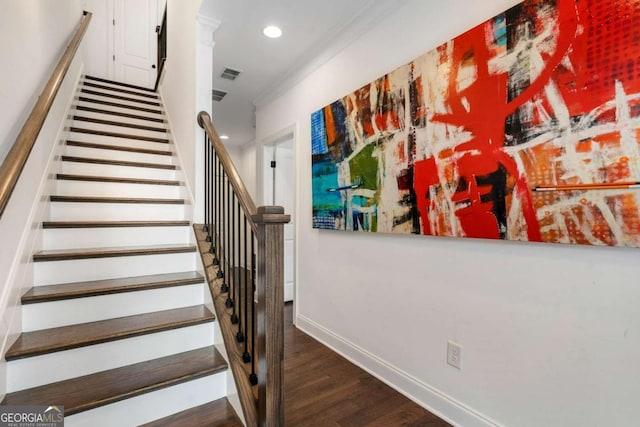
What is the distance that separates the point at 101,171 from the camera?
2.54 metres

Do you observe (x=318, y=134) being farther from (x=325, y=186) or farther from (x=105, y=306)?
(x=105, y=306)

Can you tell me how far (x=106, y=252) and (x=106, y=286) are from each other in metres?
0.27

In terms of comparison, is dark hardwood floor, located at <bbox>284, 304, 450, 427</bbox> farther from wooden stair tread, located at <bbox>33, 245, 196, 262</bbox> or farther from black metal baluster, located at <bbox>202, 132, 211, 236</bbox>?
black metal baluster, located at <bbox>202, 132, 211, 236</bbox>

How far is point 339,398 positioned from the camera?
1.91m

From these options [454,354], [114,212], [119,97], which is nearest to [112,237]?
[114,212]

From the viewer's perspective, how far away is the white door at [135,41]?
16.6ft

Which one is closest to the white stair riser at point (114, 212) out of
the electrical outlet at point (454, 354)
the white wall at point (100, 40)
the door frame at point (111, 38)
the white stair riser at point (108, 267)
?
the white stair riser at point (108, 267)

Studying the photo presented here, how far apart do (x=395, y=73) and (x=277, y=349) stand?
5.84 feet

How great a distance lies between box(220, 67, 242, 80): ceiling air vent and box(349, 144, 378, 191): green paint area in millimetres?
1666

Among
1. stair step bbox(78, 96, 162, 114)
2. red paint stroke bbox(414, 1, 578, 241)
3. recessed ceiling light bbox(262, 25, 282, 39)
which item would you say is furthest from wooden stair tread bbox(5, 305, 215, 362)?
stair step bbox(78, 96, 162, 114)

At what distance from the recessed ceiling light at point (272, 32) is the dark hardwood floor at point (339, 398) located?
8.66 ft

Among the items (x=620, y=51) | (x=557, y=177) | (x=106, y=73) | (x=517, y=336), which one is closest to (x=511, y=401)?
(x=517, y=336)

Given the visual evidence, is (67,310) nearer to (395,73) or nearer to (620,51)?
(395,73)

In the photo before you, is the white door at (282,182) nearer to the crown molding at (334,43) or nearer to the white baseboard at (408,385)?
the crown molding at (334,43)
